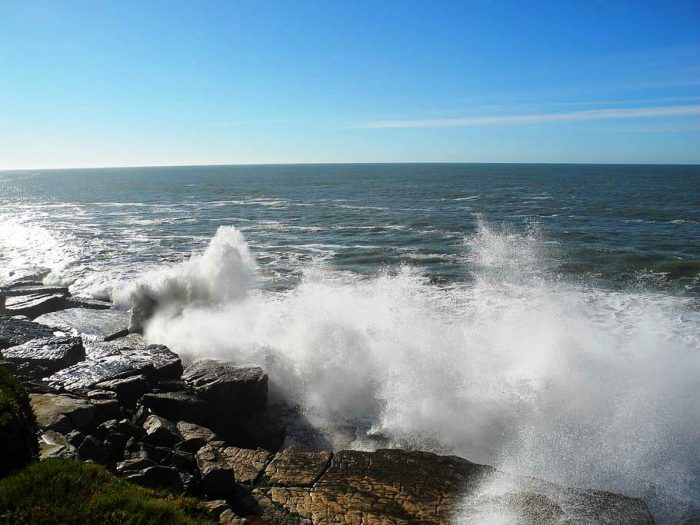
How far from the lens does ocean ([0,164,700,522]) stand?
1081 centimetres

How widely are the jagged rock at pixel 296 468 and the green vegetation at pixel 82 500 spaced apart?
2054 mm

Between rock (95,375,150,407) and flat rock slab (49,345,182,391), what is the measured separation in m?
0.26

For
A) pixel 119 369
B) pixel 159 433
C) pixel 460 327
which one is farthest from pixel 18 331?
pixel 460 327

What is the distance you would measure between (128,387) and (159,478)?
4.44 m

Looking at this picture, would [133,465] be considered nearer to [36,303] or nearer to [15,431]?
[15,431]

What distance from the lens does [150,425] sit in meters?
9.45

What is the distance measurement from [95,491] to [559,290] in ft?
65.9

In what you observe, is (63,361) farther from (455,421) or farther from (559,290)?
(559,290)

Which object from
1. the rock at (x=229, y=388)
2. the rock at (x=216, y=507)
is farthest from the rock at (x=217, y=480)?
the rock at (x=229, y=388)

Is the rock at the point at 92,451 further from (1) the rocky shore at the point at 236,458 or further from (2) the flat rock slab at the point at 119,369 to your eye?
(2) the flat rock slab at the point at 119,369

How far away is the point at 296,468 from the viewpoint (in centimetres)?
888

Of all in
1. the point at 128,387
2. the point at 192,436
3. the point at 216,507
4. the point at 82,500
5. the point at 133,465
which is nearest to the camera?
the point at 82,500

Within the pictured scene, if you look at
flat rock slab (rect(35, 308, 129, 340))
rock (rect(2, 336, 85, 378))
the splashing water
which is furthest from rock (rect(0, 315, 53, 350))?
the splashing water

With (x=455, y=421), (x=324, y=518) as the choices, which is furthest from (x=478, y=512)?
(x=455, y=421)
